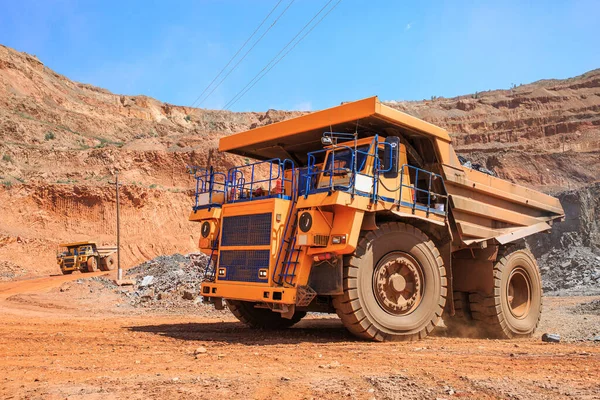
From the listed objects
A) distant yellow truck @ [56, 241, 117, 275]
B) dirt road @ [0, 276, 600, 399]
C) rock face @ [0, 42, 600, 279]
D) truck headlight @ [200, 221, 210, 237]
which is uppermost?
rock face @ [0, 42, 600, 279]

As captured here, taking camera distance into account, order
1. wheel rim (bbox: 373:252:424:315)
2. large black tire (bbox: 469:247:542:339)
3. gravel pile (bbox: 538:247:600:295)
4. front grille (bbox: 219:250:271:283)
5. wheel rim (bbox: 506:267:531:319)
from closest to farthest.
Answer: wheel rim (bbox: 373:252:424:315) → front grille (bbox: 219:250:271:283) → large black tire (bbox: 469:247:542:339) → wheel rim (bbox: 506:267:531:319) → gravel pile (bbox: 538:247:600:295)

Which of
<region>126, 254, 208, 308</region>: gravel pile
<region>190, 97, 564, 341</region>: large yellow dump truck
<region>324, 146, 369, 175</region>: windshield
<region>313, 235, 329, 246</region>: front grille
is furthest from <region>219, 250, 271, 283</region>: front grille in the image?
<region>126, 254, 208, 308</region>: gravel pile

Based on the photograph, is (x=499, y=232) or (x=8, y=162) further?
(x=8, y=162)

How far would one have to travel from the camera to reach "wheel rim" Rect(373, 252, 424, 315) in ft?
26.6

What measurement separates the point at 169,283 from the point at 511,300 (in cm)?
1144

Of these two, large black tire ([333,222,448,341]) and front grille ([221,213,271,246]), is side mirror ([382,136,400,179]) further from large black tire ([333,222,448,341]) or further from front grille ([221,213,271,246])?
front grille ([221,213,271,246])

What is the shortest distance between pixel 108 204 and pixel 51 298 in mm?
23525

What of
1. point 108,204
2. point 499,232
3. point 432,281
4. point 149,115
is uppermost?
point 149,115

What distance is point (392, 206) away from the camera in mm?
8312

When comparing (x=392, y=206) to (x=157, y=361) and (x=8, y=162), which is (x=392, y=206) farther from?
(x=8, y=162)

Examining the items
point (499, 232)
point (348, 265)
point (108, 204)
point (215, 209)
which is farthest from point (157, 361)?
point (108, 204)

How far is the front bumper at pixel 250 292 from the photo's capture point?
7766 mm

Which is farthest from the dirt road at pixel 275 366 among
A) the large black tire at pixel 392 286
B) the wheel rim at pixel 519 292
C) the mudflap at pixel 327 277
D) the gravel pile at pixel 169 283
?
the gravel pile at pixel 169 283

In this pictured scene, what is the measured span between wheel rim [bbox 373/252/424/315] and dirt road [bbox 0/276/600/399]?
0.65 m
